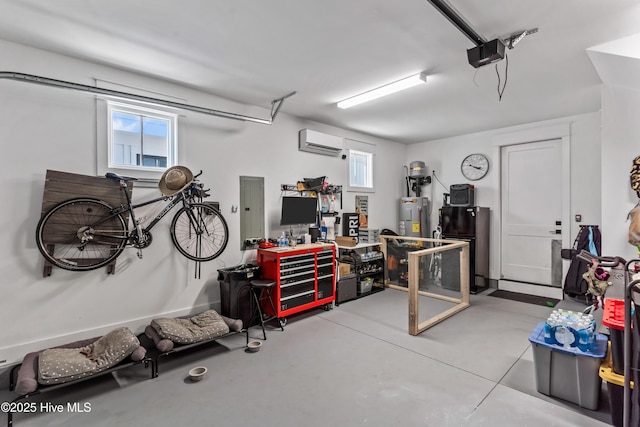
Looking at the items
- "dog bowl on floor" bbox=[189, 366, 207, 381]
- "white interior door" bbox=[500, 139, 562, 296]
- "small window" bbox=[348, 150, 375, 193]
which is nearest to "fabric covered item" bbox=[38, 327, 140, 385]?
"dog bowl on floor" bbox=[189, 366, 207, 381]

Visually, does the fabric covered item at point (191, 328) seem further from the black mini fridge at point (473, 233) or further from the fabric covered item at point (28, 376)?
the black mini fridge at point (473, 233)

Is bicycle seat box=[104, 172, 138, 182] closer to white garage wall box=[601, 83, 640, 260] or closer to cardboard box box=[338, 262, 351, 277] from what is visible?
cardboard box box=[338, 262, 351, 277]

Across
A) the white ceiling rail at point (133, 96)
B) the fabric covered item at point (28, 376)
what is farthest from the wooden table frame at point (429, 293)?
the fabric covered item at point (28, 376)

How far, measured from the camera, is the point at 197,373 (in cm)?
254

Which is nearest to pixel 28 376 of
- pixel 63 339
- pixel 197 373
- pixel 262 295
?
pixel 63 339

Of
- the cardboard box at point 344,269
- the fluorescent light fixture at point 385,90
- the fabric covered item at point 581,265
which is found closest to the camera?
the fluorescent light fixture at point 385,90

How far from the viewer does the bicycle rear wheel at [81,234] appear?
2.62 meters

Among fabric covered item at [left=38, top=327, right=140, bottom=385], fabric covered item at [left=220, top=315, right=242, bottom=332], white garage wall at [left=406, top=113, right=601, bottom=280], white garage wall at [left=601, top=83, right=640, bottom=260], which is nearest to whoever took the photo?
fabric covered item at [left=38, top=327, right=140, bottom=385]

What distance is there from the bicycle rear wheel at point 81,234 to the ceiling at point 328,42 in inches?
58.0

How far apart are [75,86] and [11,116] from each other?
0.57 metres

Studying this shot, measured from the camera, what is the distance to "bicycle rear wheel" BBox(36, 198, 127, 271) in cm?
262

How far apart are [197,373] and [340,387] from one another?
1.24 meters

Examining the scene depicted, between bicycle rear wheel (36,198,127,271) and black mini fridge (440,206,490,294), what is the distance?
185 inches

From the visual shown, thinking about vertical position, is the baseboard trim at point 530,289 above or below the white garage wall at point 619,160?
below
